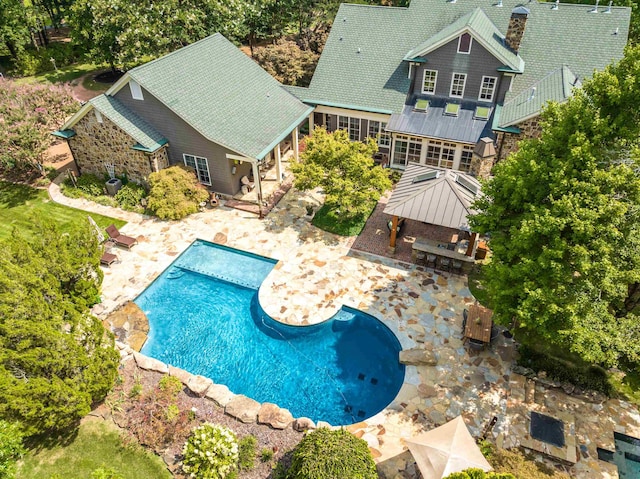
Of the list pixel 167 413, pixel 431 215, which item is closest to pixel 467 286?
pixel 431 215

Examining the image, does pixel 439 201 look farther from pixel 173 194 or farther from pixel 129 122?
pixel 129 122

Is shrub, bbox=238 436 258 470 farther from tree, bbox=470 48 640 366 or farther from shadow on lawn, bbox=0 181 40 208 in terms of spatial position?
shadow on lawn, bbox=0 181 40 208

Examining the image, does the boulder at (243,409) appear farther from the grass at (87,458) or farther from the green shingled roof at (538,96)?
the green shingled roof at (538,96)

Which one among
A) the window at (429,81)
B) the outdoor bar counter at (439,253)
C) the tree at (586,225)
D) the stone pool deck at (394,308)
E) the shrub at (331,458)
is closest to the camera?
the shrub at (331,458)

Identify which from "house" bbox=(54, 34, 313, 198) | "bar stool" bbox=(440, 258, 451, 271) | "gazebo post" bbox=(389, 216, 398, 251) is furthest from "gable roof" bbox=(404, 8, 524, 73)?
"bar stool" bbox=(440, 258, 451, 271)

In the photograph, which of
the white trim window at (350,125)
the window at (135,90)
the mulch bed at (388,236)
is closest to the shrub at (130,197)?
the window at (135,90)

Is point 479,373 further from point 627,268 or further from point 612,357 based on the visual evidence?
point 627,268
